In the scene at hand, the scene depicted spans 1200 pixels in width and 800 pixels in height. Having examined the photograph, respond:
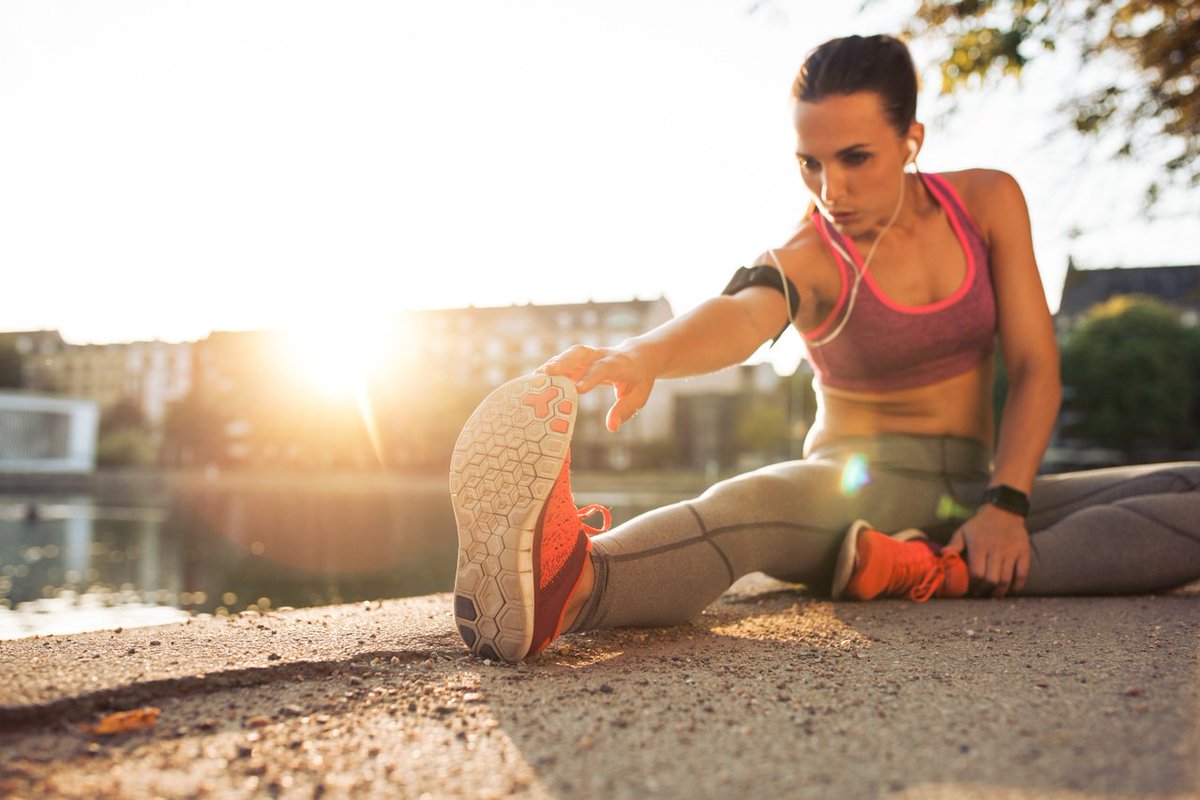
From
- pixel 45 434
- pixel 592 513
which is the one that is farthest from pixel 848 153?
pixel 45 434

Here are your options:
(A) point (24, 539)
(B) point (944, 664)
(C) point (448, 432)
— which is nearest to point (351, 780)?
(B) point (944, 664)

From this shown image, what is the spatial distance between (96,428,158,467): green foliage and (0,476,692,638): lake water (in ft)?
97.7

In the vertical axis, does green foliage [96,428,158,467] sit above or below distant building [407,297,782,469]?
below

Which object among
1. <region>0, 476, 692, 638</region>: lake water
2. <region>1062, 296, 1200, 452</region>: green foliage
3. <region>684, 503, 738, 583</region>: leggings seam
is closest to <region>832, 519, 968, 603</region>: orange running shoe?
<region>684, 503, 738, 583</region>: leggings seam

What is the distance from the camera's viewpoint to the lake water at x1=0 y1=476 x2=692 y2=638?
6.66 metres

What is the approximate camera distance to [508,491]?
138 cm

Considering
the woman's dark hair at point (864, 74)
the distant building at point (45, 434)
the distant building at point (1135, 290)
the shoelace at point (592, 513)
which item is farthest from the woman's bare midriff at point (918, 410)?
the distant building at point (45, 434)

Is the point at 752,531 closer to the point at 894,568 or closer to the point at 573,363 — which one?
the point at 894,568

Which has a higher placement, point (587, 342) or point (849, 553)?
point (587, 342)

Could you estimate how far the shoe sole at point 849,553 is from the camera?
6.29 ft

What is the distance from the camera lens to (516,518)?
136cm

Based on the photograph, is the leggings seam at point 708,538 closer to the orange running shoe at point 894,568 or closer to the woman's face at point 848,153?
the orange running shoe at point 894,568

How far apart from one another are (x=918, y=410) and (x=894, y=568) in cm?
48

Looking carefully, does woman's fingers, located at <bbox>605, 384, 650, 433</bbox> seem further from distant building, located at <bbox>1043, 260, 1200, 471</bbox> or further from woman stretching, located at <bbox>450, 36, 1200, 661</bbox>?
distant building, located at <bbox>1043, 260, 1200, 471</bbox>
